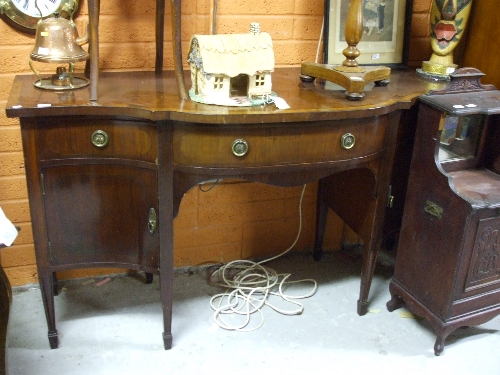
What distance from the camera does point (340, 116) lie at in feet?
5.05

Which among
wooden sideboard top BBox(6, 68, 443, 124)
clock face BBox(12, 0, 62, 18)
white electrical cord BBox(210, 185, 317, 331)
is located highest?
clock face BBox(12, 0, 62, 18)

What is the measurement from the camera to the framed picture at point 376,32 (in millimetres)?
1997

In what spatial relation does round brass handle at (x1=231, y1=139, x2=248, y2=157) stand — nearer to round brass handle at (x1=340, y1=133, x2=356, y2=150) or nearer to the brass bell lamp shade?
round brass handle at (x1=340, y1=133, x2=356, y2=150)

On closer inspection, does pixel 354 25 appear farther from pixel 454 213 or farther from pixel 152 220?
pixel 152 220

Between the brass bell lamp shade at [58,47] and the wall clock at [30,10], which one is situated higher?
the wall clock at [30,10]

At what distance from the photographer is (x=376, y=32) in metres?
2.07

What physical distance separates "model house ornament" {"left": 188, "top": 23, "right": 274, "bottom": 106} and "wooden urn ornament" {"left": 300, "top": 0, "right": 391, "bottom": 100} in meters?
0.26

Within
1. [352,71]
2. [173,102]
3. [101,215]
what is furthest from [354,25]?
[101,215]

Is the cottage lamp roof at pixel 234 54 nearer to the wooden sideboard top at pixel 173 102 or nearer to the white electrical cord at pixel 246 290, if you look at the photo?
the wooden sideboard top at pixel 173 102

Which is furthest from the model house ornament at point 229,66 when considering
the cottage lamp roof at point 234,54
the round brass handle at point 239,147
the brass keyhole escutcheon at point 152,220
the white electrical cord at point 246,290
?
the white electrical cord at point 246,290

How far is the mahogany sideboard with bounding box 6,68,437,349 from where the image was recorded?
1469mm

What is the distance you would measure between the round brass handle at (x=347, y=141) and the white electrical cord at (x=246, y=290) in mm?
691

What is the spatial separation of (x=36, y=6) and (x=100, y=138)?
522 millimetres

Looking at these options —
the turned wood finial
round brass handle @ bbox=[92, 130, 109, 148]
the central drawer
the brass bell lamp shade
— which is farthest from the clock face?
the turned wood finial
